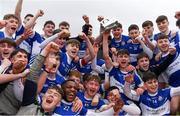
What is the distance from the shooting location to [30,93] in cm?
577

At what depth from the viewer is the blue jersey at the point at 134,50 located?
9.23 m

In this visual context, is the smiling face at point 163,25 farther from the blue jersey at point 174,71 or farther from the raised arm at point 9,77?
the raised arm at point 9,77

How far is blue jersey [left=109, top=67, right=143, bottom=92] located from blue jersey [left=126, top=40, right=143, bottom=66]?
968mm

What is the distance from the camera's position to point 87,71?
9023 mm

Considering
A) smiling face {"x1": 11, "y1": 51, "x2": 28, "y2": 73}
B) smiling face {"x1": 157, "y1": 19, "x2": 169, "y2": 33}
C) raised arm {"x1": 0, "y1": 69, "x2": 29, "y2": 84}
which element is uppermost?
smiling face {"x1": 157, "y1": 19, "x2": 169, "y2": 33}

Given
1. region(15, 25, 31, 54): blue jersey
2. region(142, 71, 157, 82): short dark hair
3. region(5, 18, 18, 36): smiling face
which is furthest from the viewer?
region(15, 25, 31, 54): blue jersey

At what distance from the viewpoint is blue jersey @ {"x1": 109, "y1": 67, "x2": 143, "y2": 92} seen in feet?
26.4

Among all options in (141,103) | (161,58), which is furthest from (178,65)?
(141,103)

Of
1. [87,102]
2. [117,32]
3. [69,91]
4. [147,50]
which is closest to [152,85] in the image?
[87,102]

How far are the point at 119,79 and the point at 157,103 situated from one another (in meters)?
1.28

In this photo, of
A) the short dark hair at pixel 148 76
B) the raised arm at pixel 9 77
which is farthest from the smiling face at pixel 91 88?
the raised arm at pixel 9 77

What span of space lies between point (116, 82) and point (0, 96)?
329 centimetres

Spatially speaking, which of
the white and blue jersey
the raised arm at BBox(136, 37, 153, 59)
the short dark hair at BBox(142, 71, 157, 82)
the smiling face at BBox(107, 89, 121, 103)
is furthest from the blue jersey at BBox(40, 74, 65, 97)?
the raised arm at BBox(136, 37, 153, 59)

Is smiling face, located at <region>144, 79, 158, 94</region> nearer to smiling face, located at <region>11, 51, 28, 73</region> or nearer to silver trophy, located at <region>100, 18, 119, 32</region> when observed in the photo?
silver trophy, located at <region>100, 18, 119, 32</region>
